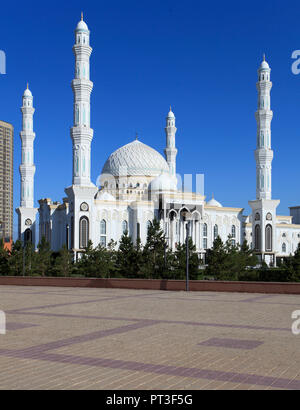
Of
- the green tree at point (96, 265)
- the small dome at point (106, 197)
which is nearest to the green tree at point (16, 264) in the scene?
the green tree at point (96, 265)

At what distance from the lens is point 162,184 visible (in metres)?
59.6

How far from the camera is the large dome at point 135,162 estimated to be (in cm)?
6297

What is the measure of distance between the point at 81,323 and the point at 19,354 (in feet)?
9.69

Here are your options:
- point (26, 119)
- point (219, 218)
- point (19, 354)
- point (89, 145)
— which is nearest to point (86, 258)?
point (89, 145)

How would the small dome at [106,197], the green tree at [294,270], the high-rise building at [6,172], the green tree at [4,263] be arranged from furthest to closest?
the high-rise building at [6,172], the small dome at [106,197], the green tree at [4,263], the green tree at [294,270]

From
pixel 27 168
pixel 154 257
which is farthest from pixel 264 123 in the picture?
pixel 154 257

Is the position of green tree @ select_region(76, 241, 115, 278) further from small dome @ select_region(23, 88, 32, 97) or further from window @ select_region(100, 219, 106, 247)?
small dome @ select_region(23, 88, 32, 97)

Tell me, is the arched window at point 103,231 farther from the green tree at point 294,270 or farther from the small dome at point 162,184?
the green tree at point 294,270

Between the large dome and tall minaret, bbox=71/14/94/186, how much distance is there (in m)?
18.1

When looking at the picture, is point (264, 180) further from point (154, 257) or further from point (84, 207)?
point (154, 257)

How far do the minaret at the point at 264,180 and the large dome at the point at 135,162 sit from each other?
44.1 feet

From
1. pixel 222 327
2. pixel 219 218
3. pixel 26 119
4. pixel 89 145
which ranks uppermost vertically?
pixel 26 119
